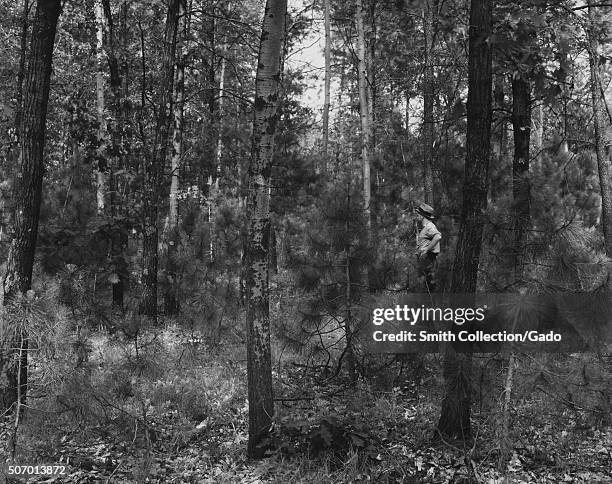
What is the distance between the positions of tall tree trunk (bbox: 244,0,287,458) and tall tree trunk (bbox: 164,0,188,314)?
16.4 feet

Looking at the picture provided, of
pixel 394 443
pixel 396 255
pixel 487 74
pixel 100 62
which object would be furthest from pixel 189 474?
pixel 100 62

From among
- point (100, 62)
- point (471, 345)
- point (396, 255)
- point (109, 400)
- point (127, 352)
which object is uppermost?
point (100, 62)

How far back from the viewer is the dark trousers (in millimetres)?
6750

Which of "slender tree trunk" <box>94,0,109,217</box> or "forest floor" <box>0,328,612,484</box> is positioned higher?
"slender tree trunk" <box>94,0,109,217</box>

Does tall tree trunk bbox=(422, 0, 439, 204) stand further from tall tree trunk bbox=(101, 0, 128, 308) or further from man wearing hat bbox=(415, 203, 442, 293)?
tall tree trunk bbox=(101, 0, 128, 308)

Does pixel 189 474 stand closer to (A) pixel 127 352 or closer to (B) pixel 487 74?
(A) pixel 127 352

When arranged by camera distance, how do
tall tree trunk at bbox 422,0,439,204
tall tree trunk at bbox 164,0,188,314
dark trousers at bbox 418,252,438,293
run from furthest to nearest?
tall tree trunk at bbox 164,0,188,314
tall tree trunk at bbox 422,0,439,204
dark trousers at bbox 418,252,438,293

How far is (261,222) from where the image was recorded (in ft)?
15.5

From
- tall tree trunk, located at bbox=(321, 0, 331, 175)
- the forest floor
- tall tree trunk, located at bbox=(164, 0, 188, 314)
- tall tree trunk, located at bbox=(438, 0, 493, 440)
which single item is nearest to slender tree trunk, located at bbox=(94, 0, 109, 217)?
tall tree trunk, located at bbox=(164, 0, 188, 314)

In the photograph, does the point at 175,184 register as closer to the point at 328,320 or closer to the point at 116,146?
the point at 116,146

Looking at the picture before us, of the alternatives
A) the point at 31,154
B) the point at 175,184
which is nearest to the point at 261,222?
Result: the point at 31,154

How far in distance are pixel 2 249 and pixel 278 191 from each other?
6744 mm

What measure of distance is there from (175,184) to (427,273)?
21.1 ft

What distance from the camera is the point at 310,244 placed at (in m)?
7.10
